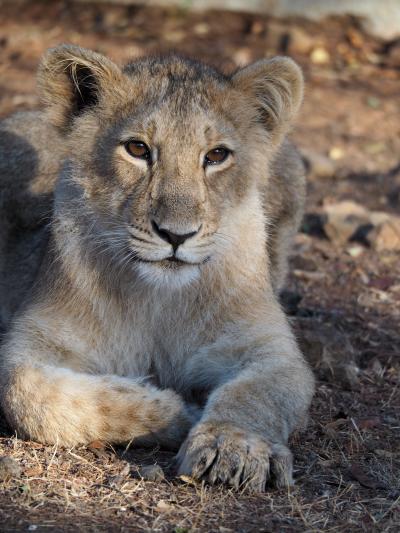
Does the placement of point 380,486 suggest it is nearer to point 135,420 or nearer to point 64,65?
point 135,420

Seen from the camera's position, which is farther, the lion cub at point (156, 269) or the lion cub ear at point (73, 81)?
the lion cub ear at point (73, 81)

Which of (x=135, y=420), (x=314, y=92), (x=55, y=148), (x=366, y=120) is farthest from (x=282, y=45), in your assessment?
(x=135, y=420)

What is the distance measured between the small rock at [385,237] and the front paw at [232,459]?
11.6 ft

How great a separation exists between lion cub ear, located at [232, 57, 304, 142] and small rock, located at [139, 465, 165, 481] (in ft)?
5.63

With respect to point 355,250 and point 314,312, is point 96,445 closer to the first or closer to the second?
point 314,312

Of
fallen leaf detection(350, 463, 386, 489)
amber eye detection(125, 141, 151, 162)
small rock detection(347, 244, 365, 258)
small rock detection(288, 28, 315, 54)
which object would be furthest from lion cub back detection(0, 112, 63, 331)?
small rock detection(288, 28, 315, 54)

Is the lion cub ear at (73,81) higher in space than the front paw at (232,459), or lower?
higher

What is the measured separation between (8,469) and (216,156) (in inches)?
59.6

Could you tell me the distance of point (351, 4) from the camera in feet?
36.1

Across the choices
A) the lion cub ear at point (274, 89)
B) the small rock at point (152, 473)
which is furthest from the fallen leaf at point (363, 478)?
the lion cub ear at point (274, 89)

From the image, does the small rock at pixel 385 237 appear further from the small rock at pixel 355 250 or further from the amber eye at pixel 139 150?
the amber eye at pixel 139 150

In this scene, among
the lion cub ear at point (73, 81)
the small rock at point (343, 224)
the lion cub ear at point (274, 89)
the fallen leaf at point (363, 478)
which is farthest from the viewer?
the small rock at point (343, 224)

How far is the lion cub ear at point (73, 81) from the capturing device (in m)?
4.26

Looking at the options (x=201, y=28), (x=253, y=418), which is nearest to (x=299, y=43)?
(x=201, y=28)
